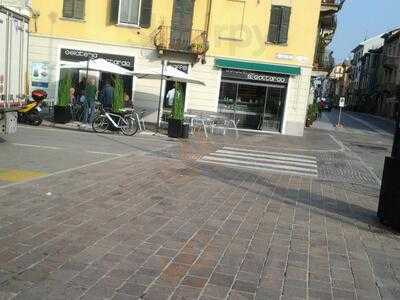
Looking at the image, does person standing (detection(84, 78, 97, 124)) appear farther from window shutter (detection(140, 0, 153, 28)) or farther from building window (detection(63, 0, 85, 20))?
building window (detection(63, 0, 85, 20))

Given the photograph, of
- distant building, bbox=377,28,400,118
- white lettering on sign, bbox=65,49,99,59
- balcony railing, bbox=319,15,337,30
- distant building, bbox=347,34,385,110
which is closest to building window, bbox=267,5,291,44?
white lettering on sign, bbox=65,49,99,59

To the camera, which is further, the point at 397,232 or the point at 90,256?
the point at 397,232

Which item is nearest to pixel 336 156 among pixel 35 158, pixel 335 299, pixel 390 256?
pixel 35 158

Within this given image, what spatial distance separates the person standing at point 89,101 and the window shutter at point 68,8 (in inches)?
232

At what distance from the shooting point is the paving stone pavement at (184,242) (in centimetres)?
463

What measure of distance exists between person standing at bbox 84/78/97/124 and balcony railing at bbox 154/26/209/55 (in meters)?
5.26

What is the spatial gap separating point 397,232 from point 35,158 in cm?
701

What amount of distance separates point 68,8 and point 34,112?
766 centimetres

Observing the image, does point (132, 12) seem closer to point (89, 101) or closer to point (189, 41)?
point (189, 41)

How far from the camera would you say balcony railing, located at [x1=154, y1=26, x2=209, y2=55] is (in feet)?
78.9

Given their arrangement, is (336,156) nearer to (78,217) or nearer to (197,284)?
(78,217)

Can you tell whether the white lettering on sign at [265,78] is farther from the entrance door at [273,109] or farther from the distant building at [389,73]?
the distant building at [389,73]

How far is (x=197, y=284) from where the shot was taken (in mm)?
4699

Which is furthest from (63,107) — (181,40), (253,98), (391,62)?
(391,62)
